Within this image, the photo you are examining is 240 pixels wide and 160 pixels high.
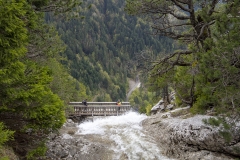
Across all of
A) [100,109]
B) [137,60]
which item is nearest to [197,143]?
[137,60]

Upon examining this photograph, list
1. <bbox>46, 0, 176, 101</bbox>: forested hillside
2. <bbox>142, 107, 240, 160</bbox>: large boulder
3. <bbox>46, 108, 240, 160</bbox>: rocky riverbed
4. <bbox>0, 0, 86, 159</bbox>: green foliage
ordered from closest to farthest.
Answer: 1. <bbox>0, 0, 86, 159</bbox>: green foliage
2. <bbox>142, 107, 240, 160</bbox>: large boulder
3. <bbox>46, 108, 240, 160</bbox>: rocky riverbed
4. <bbox>46, 0, 176, 101</bbox>: forested hillside

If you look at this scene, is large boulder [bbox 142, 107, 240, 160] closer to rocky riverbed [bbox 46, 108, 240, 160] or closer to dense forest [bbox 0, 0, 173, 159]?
rocky riverbed [bbox 46, 108, 240, 160]

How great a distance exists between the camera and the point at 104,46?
157500 mm

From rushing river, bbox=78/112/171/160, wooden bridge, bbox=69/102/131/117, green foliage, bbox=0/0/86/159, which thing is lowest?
wooden bridge, bbox=69/102/131/117

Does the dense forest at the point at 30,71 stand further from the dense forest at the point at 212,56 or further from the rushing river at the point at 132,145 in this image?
the rushing river at the point at 132,145

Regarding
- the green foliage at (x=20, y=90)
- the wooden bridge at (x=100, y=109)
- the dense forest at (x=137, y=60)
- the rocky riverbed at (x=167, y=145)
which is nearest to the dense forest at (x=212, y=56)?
the dense forest at (x=137, y=60)

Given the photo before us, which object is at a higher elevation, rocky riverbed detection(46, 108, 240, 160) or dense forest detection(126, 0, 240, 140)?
dense forest detection(126, 0, 240, 140)

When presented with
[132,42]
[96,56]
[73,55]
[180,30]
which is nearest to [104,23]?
[132,42]

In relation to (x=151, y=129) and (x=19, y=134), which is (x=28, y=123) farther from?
(x=151, y=129)

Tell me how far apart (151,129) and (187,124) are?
3.60m

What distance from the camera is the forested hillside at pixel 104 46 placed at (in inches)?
4513

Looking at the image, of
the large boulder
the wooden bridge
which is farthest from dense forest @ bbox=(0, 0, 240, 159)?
the wooden bridge

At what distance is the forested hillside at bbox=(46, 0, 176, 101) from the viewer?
11462 cm

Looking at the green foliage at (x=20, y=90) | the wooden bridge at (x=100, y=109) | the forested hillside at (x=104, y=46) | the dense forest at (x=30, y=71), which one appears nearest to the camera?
the green foliage at (x=20, y=90)
